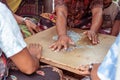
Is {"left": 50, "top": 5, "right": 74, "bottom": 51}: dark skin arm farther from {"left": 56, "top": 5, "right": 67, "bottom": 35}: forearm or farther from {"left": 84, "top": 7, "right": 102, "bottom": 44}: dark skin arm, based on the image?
{"left": 84, "top": 7, "right": 102, "bottom": 44}: dark skin arm

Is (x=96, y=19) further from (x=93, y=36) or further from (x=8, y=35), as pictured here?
(x=8, y=35)

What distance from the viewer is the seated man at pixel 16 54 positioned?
1.18 metres

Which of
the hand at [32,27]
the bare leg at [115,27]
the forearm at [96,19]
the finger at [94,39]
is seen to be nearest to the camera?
the finger at [94,39]

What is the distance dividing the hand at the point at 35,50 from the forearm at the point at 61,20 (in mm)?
259

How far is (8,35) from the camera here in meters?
1.18

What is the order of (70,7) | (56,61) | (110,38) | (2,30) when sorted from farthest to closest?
(70,7) < (110,38) < (56,61) < (2,30)

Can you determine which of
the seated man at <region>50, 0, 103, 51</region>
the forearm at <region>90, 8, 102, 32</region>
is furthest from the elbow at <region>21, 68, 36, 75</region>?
the forearm at <region>90, 8, 102, 32</region>

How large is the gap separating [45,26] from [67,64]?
2.97 ft

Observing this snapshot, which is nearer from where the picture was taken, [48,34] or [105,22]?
[48,34]

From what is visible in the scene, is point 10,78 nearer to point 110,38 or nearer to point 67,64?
point 67,64

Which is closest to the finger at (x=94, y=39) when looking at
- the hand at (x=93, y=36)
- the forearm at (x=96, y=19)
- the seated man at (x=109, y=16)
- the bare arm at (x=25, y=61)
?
the hand at (x=93, y=36)

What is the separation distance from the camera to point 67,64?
4.70 ft

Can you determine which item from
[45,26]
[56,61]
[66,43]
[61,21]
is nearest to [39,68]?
[56,61]

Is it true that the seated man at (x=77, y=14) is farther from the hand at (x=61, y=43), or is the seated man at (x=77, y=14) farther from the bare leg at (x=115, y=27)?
the bare leg at (x=115, y=27)
